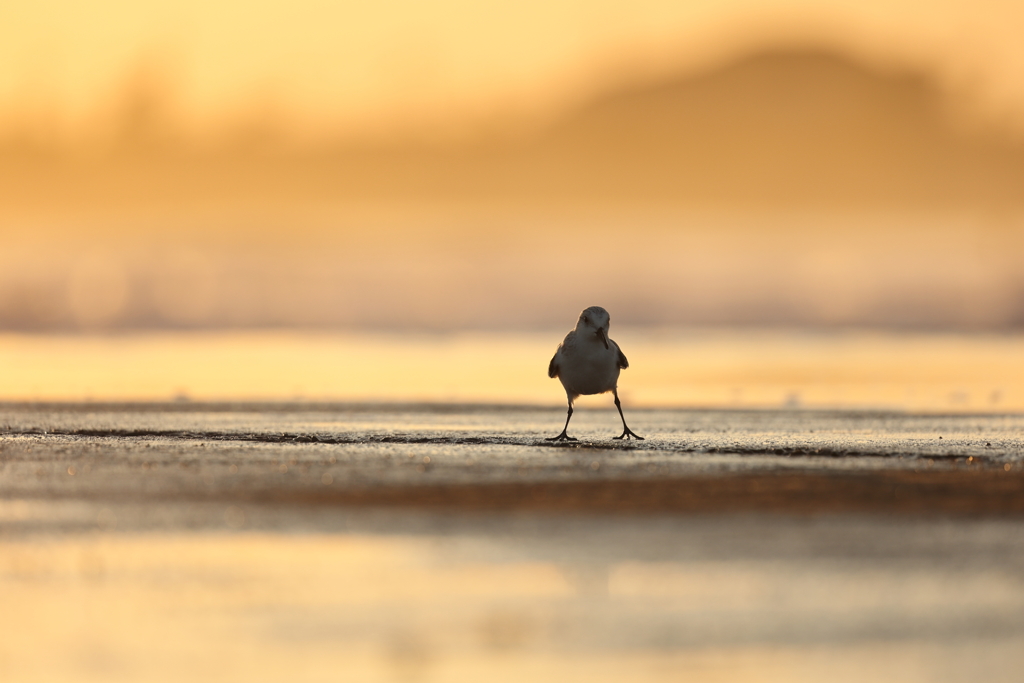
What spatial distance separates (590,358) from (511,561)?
33.5ft

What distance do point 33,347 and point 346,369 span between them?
1729cm

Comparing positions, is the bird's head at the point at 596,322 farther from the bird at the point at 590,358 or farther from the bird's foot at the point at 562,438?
the bird's foot at the point at 562,438

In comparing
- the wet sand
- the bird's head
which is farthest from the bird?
the wet sand

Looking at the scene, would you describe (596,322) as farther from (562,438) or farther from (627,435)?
(627,435)

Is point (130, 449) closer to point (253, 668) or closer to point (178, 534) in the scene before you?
point (178, 534)

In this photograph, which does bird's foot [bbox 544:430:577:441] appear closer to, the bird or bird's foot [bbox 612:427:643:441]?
the bird

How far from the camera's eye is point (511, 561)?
1171 centimetres

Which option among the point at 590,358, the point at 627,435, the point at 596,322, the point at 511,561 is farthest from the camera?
the point at 627,435

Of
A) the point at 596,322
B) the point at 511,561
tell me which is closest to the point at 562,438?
the point at 596,322

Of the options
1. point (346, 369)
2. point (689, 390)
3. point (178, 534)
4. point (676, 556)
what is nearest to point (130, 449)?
point (178, 534)

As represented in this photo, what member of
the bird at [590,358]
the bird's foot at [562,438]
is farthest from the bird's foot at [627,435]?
the bird's foot at [562,438]

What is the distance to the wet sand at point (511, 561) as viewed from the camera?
904cm

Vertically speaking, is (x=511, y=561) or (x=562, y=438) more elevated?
(x=562, y=438)

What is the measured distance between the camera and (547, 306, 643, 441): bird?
71.2 feet
